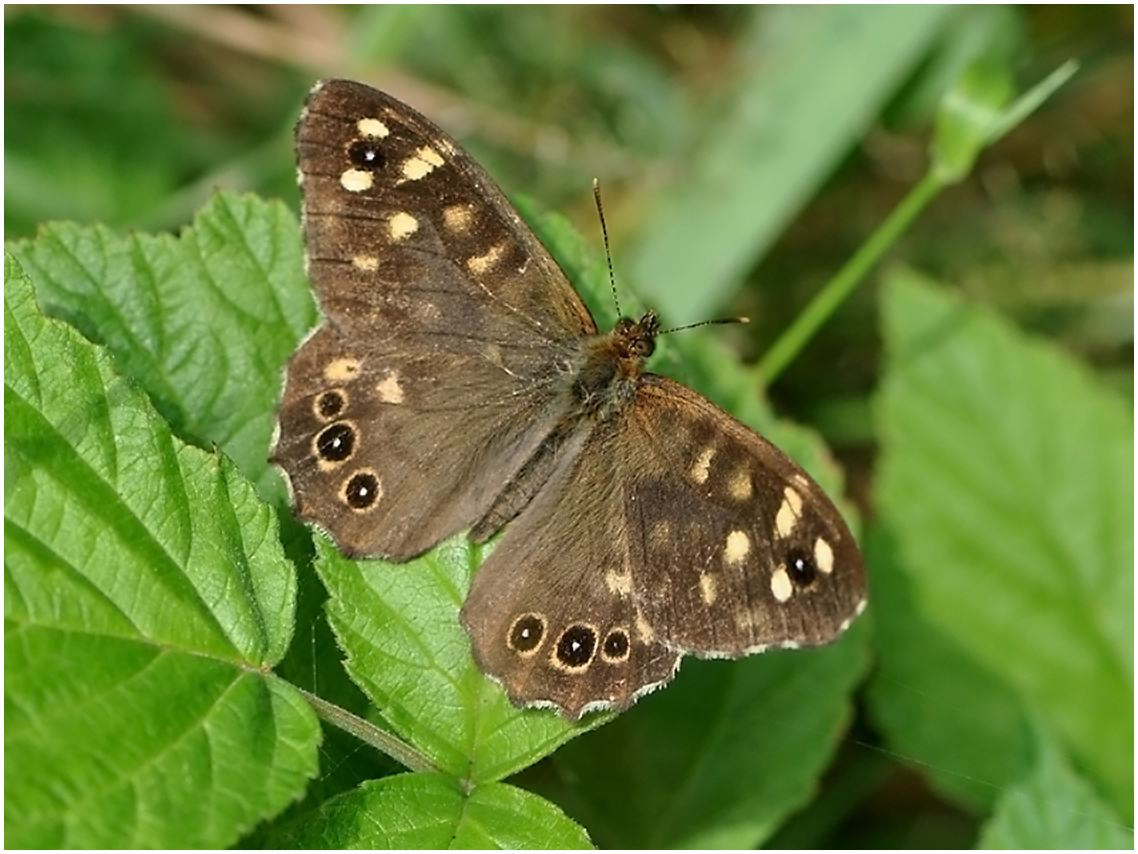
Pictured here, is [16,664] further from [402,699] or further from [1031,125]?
[1031,125]

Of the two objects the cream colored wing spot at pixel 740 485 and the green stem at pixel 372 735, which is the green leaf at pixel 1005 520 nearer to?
the cream colored wing spot at pixel 740 485

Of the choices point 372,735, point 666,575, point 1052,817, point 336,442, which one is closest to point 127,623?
point 372,735

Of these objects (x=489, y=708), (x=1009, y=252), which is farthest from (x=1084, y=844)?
(x=1009, y=252)

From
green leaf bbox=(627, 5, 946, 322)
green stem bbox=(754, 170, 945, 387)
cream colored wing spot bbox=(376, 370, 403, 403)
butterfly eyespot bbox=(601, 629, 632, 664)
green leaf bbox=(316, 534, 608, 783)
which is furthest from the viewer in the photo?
green leaf bbox=(627, 5, 946, 322)

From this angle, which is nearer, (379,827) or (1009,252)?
→ (379,827)

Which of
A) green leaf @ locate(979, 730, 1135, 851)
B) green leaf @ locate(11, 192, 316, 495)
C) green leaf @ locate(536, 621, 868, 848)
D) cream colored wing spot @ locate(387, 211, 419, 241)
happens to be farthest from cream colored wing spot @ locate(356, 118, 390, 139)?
green leaf @ locate(979, 730, 1135, 851)

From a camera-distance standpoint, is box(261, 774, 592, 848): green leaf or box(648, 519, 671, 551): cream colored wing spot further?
box(648, 519, 671, 551): cream colored wing spot

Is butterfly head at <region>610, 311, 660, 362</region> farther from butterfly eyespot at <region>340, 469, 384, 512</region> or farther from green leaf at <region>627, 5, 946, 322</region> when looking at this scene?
green leaf at <region>627, 5, 946, 322</region>

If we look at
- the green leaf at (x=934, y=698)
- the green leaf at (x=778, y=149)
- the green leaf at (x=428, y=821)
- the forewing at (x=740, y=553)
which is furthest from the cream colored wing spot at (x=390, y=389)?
the green leaf at (x=934, y=698)
